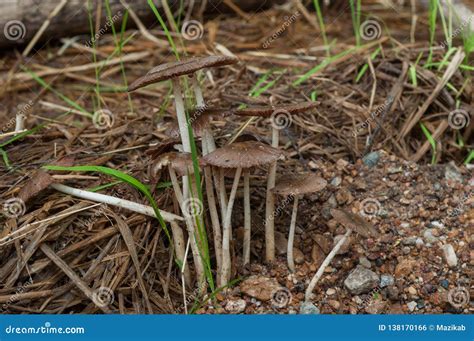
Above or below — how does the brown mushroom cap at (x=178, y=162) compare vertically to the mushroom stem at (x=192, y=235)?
above

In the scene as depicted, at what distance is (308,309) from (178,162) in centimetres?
102

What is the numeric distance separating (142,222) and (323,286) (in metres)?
1.07

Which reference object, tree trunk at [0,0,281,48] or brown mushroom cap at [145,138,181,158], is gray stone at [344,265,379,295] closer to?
brown mushroom cap at [145,138,181,158]

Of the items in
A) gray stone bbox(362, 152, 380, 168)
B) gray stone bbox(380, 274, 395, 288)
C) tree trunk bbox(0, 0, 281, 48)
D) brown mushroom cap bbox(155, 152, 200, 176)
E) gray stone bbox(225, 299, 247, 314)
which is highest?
tree trunk bbox(0, 0, 281, 48)

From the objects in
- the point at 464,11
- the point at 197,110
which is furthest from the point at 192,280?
the point at 464,11

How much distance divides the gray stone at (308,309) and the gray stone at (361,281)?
230mm

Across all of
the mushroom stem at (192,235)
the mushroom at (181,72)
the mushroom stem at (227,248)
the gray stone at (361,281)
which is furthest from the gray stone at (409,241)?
the mushroom at (181,72)

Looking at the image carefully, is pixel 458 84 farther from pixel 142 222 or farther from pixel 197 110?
pixel 142 222

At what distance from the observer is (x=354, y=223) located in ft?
9.27

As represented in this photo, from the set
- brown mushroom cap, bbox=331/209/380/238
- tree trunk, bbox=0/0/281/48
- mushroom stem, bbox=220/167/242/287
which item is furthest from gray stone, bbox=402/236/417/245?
tree trunk, bbox=0/0/281/48

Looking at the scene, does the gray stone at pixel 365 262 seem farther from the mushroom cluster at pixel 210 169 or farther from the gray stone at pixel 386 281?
the mushroom cluster at pixel 210 169

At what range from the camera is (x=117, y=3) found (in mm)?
5316

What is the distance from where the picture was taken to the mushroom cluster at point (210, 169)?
103 inches

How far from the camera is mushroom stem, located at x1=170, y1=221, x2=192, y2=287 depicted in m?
3.03
